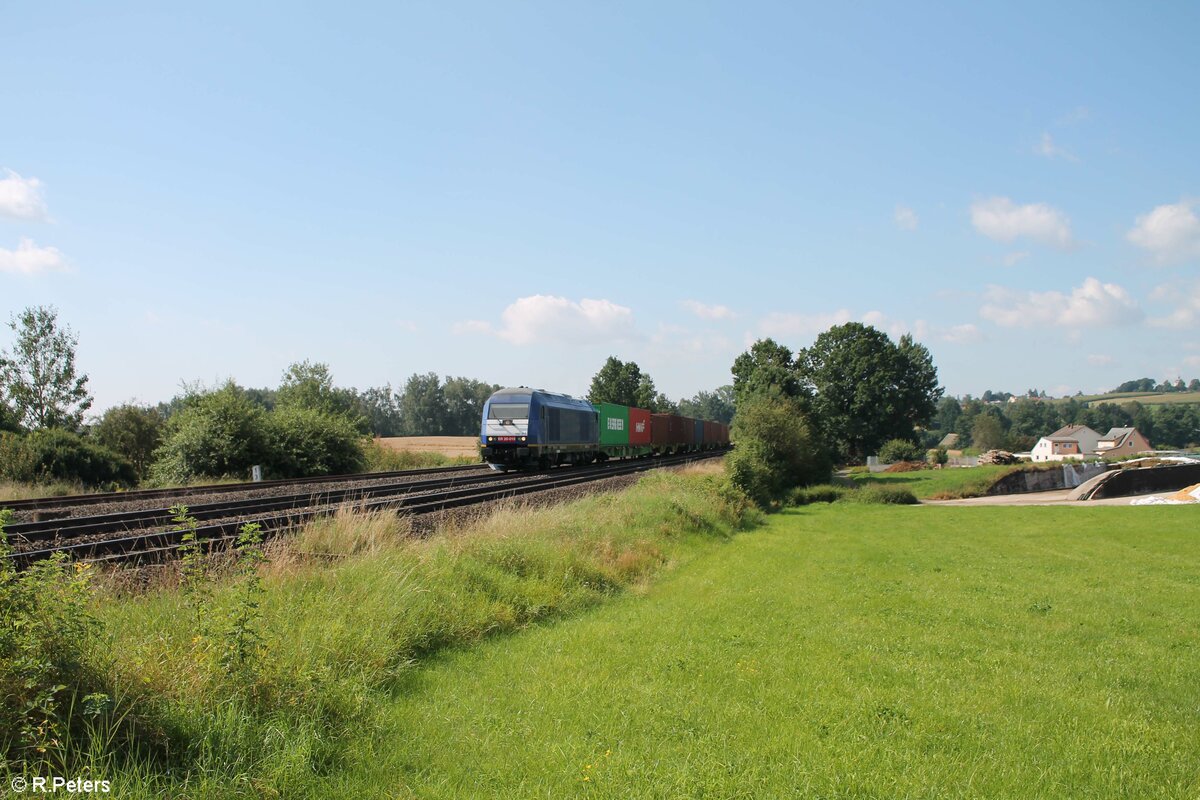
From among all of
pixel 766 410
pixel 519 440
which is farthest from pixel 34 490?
pixel 766 410

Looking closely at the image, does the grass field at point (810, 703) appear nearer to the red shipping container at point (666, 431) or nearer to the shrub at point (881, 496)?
the shrub at point (881, 496)

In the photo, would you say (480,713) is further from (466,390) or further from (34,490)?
(466,390)

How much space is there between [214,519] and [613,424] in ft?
102

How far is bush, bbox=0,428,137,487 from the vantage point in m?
22.8

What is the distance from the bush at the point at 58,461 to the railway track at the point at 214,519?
6573 mm

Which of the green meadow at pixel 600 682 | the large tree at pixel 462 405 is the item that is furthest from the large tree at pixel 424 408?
the green meadow at pixel 600 682

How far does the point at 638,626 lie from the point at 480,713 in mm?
3693

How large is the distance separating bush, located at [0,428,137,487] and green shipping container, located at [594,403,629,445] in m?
23.4

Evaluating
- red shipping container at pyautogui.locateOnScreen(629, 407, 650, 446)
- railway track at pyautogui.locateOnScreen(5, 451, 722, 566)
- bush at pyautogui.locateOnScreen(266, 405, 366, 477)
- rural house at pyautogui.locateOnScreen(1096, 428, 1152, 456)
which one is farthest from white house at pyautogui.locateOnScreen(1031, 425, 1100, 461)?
railway track at pyautogui.locateOnScreen(5, 451, 722, 566)

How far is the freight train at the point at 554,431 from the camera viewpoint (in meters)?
30.2

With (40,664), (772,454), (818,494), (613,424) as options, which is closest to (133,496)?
(40,664)

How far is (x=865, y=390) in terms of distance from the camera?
7919 cm

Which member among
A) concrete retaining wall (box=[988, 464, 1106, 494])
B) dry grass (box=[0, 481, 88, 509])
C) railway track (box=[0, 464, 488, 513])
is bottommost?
concrete retaining wall (box=[988, 464, 1106, 494])

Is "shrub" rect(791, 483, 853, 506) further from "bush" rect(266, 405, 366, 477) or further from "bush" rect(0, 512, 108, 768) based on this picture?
"bush" rect(0, 512, 108, 768)
